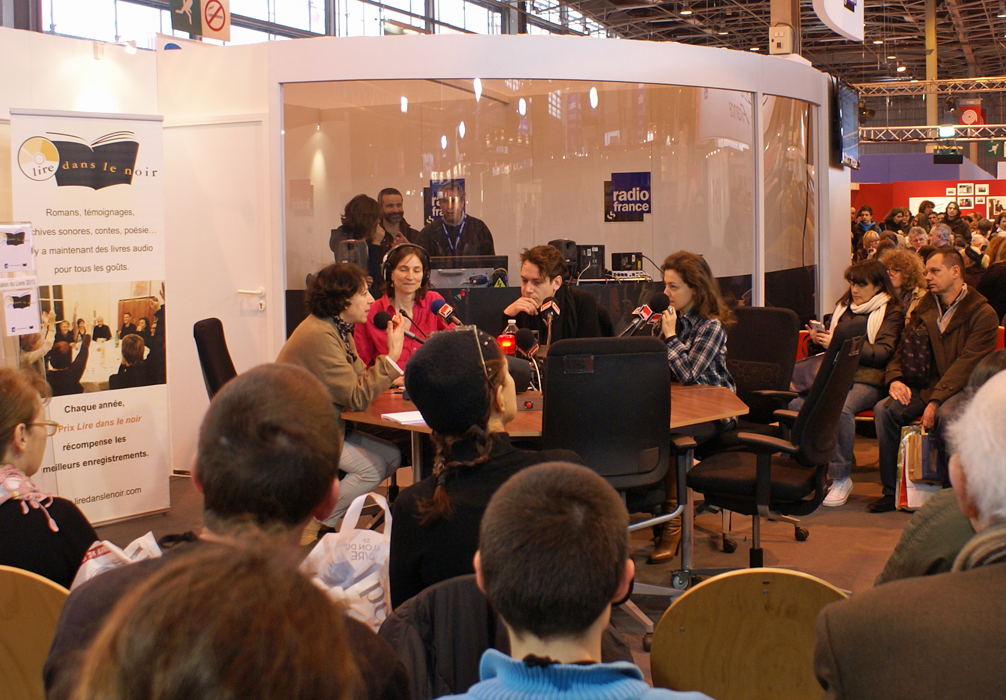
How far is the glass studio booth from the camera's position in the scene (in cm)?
591

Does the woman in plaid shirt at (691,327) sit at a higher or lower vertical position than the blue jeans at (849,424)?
higher

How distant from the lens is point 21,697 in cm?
166

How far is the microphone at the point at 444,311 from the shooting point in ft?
13.2

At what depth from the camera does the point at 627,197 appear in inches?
295

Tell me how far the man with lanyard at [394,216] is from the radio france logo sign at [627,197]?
5.99ft

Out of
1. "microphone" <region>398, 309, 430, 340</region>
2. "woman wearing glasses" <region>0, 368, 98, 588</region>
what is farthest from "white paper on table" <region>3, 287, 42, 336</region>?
"woman wearing glasses" <region>0, 368, 98, 588</region>

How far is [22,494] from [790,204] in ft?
21.3

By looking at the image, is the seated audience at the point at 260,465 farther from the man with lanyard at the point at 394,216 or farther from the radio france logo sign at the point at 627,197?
the radio france logo sign at the point at 627,197

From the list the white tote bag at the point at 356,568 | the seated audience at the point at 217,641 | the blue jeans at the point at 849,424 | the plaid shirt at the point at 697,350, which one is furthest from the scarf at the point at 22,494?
the blue jeans at the point at 849,424

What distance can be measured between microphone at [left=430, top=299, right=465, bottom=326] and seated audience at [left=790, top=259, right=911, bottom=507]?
2.23m

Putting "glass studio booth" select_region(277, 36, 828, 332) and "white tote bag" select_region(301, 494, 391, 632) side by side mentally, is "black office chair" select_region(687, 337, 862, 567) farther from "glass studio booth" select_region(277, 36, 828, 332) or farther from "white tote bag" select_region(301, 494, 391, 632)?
"glass studio booth" select_region(277, 36, 828, 332)

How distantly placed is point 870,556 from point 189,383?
408 centimetres

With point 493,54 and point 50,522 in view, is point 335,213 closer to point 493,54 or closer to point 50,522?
point 493,54

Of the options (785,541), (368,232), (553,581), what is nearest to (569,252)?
(368,232)
